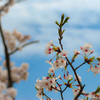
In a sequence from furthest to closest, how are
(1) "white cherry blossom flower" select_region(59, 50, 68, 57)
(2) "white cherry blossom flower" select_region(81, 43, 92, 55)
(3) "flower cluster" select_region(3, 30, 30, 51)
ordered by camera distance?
(3) "flower cluster" select_region(3, 30, 30, 51) → (2) "white cherry blossom flower" select_region(81, 43, 92, 55) → (1) "white cherry blossom flower" select_region(59, 50, 68, 57)

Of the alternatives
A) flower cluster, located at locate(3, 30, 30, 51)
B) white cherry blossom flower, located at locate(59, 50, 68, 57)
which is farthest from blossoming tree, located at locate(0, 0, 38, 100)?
→ white cherry blossom flower, located at locate(59, 50, 68, 57)

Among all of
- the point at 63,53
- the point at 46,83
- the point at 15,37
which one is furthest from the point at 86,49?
the point at 15,37

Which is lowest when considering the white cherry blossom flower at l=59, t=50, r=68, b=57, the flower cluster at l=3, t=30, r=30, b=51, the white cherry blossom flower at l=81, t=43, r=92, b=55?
the white cherry blossom flower at l=59, t=50, r=68, b=57

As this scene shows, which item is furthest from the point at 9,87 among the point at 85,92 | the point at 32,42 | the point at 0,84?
the point at 85,92

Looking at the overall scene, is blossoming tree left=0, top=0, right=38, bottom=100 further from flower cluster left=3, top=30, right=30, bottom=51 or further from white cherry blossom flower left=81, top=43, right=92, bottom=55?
white cherry blossom flower left=81, top=43, right=92, bottom=55

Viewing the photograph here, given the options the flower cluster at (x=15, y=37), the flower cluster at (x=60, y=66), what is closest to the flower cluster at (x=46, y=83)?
the flower cluster at (x=60, y=66)

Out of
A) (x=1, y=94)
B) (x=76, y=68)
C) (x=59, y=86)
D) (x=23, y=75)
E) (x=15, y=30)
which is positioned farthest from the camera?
(x=15, y=30)

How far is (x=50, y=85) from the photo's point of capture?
63.9 inches

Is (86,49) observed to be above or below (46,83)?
above

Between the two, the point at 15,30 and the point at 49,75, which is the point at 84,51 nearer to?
the point at 49,75

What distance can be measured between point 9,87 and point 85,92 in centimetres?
72

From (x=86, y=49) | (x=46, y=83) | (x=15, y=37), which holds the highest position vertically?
(x=15, y=37)

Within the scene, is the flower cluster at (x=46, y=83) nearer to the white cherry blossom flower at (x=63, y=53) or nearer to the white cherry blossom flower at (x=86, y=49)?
the white cherry blossom flower at (x=63, y=53)

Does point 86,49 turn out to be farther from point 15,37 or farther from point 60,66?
point 15,37
